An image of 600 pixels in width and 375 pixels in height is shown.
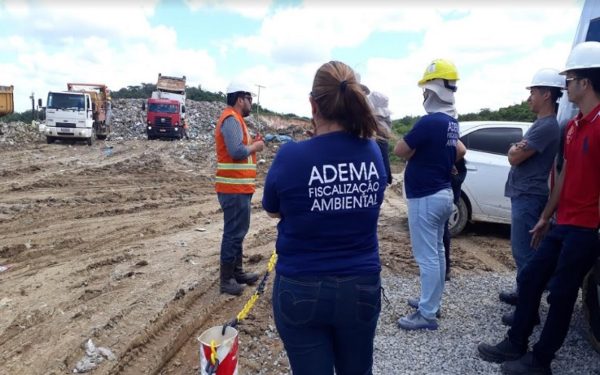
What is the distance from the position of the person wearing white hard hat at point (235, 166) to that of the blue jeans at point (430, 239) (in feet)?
5.23

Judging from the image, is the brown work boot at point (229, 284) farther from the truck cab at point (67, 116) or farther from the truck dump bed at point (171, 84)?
the truck dump bed at point (171, 84)

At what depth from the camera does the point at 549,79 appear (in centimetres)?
388

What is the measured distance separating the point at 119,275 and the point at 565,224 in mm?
4674

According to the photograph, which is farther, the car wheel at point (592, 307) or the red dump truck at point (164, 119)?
the red dump truck at point (164, 119)

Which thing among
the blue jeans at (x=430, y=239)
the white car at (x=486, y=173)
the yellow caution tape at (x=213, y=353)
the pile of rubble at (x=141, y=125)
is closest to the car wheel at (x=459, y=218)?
the white car at (x=486, y=173)

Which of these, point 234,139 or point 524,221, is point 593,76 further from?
point 234,139

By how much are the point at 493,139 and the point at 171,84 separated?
27.2 meters

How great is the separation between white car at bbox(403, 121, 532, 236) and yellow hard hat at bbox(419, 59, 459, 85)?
3.39 meters

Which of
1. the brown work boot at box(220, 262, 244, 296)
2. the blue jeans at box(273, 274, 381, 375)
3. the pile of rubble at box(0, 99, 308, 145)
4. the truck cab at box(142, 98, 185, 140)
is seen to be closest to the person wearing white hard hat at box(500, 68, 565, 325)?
the blue jeans at box(273, 274, 381, 375)

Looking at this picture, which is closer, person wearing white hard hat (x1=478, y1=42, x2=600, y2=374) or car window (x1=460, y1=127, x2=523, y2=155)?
person wearing white hard hat (x1=478, y1=42, x2=600, y2=374)

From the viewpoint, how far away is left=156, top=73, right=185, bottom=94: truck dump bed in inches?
1218

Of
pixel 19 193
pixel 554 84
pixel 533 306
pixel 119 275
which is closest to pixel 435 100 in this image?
pixel 554 84

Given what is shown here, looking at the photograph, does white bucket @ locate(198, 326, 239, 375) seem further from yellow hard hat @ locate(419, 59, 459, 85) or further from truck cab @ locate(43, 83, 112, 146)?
truck cab @ locate(43, 83, 112, 146)

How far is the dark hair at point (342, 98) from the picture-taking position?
6.54 feet
